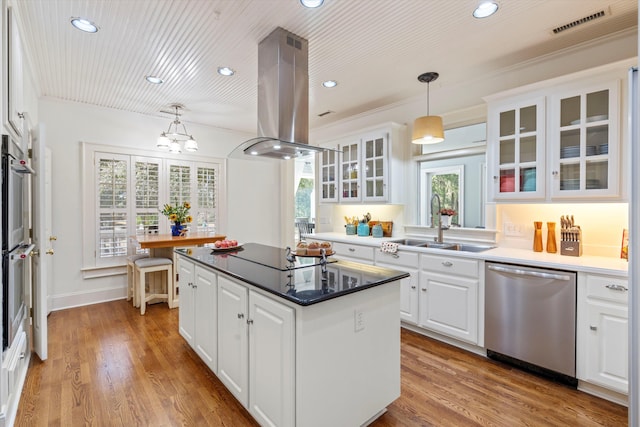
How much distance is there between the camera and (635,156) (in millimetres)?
1127

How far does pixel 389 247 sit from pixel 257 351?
77.2 inches

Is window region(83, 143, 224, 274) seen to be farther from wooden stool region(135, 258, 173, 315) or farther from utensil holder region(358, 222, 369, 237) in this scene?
utensil holder region(358, 222, 369, 237)

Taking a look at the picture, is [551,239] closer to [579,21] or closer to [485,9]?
[579,21]

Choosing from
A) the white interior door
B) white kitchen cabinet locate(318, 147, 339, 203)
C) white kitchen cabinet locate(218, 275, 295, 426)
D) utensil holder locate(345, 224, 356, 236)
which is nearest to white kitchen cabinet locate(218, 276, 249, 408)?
white kitchen cabinet locate(218, 275, 295, 426)

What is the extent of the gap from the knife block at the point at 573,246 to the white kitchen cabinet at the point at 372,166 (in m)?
1.75

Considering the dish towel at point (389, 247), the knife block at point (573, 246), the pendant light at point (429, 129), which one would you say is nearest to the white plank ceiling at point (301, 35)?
the pendant light at point (429, 129)

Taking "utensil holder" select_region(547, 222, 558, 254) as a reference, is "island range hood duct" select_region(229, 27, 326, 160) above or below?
above

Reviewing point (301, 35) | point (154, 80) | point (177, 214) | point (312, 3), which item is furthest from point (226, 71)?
point (177, 214)

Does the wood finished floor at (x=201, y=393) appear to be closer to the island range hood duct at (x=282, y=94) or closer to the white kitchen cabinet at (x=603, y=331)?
the white kitchen cabinet at (x=603, y=331)

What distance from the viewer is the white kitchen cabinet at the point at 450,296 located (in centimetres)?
274

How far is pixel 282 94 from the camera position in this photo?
2.49 m

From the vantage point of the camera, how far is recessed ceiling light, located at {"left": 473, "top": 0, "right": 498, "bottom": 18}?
213 cm

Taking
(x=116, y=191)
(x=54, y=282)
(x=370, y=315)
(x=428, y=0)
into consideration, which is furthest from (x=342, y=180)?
(x=54, y=282)

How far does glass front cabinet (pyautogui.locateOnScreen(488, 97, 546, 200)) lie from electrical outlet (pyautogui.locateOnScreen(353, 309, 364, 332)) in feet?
6.43
